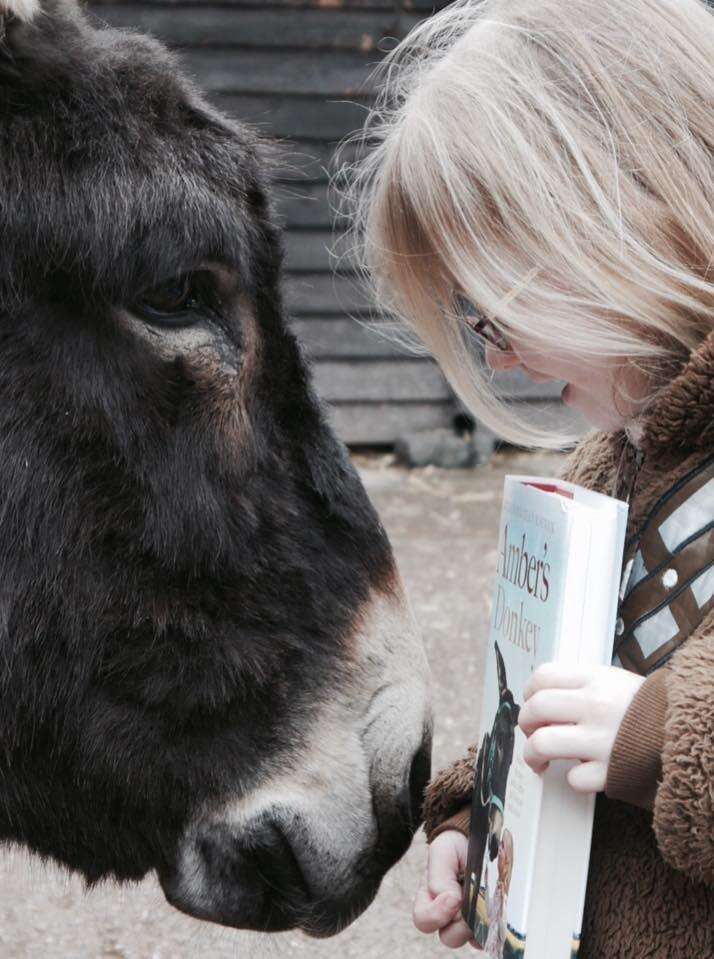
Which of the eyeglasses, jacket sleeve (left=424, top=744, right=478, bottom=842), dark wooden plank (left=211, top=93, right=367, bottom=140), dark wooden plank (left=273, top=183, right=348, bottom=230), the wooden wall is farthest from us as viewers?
dark wooden plank (left=273, top=183, right=348, bottom=230)

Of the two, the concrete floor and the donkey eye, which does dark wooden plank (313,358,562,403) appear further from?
the donkey eye

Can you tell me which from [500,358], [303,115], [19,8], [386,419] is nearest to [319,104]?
[303,115]

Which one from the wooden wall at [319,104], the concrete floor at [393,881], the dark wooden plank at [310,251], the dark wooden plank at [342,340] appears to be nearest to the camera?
the concrete floor at [393,881]

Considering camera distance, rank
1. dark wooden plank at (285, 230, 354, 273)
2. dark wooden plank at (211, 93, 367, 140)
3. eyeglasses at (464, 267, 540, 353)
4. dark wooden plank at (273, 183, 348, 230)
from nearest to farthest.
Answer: eyeglasses at (464, 267, 540, 353), dark wooden plank at (211, 93, 367, 140), dark wooden plank at (273, 183, 348, 230), dark wooden plank at (285, 230, 354, 273)

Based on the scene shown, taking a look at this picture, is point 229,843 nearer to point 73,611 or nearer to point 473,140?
point 73,611

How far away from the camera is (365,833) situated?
68.6 inches

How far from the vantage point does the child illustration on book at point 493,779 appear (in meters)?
1.45

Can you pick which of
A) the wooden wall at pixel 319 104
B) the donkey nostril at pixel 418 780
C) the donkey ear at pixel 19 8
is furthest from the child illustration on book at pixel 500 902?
the wooden wall at pixel 319 104

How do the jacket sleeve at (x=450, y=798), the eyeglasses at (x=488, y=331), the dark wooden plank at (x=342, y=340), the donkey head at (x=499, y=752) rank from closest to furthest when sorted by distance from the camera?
the donkey head at (x=499, y=752), the eyeglasses at (x=488, y=331), the jacket sleeve at (x=450, y=798), the dark wooden plank at (x=342, y=340)

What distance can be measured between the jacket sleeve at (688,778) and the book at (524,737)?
0.33 feet

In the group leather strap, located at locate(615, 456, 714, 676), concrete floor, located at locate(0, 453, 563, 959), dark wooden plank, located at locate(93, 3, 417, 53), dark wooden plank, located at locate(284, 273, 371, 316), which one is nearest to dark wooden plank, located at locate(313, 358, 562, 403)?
dark wooden plank, located at locate(284, 273, 371, 316)

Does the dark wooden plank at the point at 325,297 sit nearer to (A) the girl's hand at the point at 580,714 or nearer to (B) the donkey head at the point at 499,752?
(B) the donkey head at the point at 499,752

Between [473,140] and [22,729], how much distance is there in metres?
0.96

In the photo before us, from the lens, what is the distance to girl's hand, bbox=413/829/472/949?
63.3 inches
